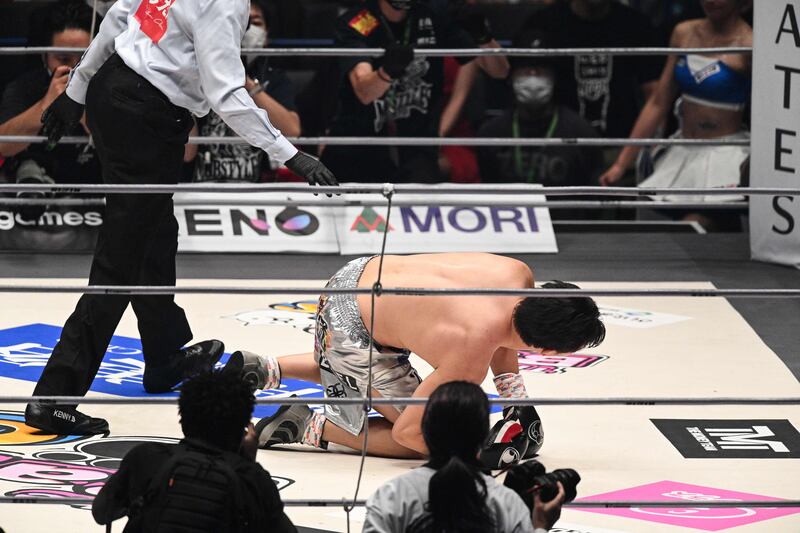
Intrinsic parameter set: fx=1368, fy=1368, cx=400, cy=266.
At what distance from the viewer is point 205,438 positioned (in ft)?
7.90

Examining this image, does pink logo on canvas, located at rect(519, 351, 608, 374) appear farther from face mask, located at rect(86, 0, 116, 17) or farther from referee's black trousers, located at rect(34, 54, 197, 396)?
face mask, located at rect(86, 0, 116, 17)

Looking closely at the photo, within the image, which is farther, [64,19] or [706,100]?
[706,100]

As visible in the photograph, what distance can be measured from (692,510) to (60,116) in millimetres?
2041

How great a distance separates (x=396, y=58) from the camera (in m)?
5.38

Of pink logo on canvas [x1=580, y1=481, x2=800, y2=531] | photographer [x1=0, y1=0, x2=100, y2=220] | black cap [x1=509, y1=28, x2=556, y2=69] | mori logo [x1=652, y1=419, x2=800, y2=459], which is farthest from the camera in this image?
black cap [x1=509, y1=28, x2=556, y2=69]

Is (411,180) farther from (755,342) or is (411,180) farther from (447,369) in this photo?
(447,369)

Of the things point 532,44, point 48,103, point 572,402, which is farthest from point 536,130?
point 572,402

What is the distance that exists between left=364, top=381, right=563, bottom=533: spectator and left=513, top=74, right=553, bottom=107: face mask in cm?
418

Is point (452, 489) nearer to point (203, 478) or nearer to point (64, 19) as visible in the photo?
point (203, 478)

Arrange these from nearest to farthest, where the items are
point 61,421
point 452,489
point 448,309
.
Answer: point 452,489, point 448,309, point 61,421

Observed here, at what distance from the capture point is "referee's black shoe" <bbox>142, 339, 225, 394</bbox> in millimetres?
4051

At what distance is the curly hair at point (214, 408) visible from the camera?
2393mm

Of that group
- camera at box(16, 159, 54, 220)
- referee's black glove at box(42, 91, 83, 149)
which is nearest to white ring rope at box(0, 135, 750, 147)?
camera at box(16, 159, 54, 220)

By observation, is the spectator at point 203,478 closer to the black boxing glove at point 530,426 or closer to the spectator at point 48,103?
the black boxing glove at point 530,426
